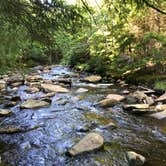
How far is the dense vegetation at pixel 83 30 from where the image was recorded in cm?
400

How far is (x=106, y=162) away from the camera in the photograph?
4.70m

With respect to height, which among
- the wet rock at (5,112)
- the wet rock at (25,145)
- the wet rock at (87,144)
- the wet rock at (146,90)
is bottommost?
the wet rock at (146,90)

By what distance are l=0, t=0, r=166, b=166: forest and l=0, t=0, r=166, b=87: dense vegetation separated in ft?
0.05

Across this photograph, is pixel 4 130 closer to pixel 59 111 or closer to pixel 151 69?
pixel 59 111

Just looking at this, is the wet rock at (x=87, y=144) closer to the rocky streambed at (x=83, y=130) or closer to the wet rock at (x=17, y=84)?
the rocky streambed at (x=83, y=130)

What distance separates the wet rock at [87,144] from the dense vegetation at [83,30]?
72.1 inches

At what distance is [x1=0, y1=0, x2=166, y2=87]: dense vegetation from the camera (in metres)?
4.00

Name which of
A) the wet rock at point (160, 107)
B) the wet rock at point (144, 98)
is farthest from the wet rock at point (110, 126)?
the wet rock at point (144, 98)

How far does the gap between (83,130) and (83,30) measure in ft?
8.04

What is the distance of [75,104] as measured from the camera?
28.9 ft

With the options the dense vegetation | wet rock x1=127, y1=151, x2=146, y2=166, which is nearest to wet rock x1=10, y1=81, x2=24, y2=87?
the dense vegetation

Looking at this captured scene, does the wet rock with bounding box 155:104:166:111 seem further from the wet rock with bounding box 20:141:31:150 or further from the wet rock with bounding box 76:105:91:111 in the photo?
the wet rock with bounding box 20:141:31:150

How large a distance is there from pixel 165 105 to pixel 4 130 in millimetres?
4585

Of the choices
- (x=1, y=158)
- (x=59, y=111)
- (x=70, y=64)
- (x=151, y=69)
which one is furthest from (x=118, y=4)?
(x=70, y=64)
